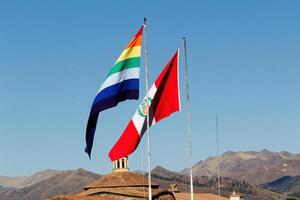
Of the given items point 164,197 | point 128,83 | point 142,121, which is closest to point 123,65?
point 128,83

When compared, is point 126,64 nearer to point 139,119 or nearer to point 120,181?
point 139,119

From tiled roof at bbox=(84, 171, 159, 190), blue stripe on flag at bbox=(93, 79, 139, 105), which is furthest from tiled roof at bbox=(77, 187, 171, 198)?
blue stripe on flag at bbox=(93, 79, 139, 105)

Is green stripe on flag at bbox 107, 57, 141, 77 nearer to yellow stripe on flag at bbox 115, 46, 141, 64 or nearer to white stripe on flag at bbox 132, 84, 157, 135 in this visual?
yellow stripe on flag at bbox 115, 46, 141, 64

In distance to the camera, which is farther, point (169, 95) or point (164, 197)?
point (164, 197)

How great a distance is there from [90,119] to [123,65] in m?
3.47

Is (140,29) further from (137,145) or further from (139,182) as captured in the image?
(139,182)

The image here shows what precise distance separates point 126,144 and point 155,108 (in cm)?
257

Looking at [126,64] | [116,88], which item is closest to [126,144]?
[116,88]

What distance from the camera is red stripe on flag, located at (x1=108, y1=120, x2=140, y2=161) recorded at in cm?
3525

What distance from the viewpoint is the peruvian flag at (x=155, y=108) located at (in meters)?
35.5

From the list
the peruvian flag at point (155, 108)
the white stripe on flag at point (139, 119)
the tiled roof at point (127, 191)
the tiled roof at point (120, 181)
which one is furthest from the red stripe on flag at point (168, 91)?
the tiled roof at point (120, 181)

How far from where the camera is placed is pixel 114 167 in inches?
3777

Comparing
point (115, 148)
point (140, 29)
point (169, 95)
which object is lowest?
point (115, 148)

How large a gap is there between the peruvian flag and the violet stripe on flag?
3.34 feet
